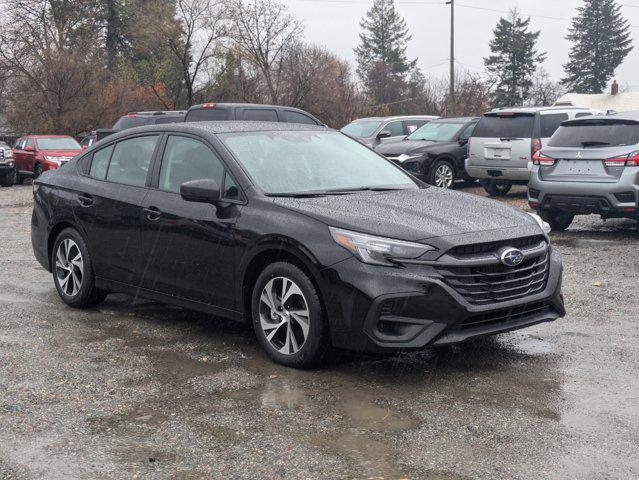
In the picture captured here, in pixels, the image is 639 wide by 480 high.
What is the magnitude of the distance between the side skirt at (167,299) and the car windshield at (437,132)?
42.4 feet

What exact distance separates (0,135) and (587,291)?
4251 centimetres

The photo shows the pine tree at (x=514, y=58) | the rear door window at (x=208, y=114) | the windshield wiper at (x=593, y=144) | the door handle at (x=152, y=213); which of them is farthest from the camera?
the pine tree at (x=514, y=58)

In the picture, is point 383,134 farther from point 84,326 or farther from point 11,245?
point 84,326

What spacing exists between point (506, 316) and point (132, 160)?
329cm

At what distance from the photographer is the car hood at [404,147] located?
18516 millimetres

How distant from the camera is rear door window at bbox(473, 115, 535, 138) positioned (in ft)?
54.2

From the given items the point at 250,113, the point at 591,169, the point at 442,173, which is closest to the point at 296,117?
the point at 250,113

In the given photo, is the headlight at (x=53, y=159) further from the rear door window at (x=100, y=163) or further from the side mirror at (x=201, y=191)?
the side mirror at (x=201, y=191)

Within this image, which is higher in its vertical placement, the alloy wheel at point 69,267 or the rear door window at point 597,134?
the rear door window at point 597,134

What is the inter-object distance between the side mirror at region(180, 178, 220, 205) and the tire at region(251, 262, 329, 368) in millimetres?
667

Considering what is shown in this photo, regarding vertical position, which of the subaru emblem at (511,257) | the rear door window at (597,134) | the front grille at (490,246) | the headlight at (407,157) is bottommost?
the headlight at (407,157)

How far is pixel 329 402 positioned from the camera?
493 cm

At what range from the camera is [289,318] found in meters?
5.52

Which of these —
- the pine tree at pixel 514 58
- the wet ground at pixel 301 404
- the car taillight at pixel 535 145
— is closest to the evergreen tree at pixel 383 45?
the pine tree at pixel 514 58
